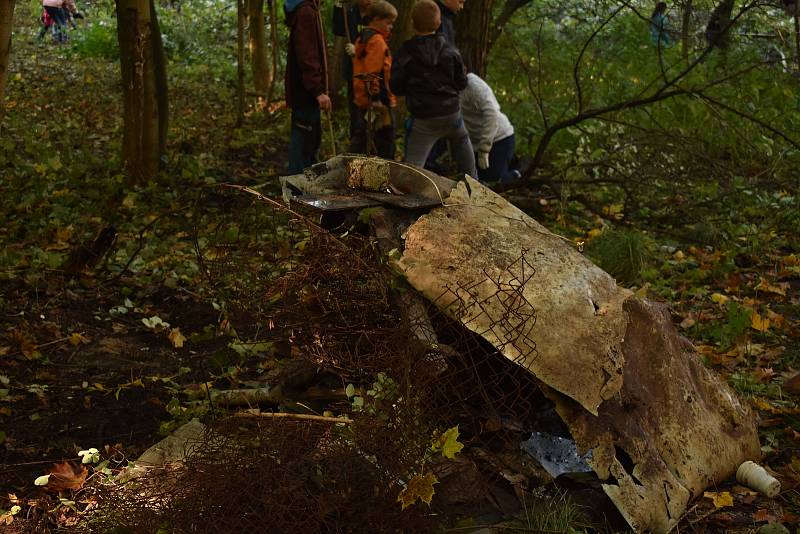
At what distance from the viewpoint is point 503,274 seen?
3.61m

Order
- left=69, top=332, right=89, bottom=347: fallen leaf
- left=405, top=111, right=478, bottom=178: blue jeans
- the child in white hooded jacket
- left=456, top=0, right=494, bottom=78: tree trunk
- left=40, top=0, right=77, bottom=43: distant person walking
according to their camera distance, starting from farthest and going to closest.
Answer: left=40, top=0, right=77, bottom=43: distant person walking, left=456, top=0, right=494, bottom=78: tree trunk, the child in white hooded jacket, left=405, top=111, right=478, bottom=178: blue jeans, left=69, top=332, right=89, bottom=347: fallen leaf

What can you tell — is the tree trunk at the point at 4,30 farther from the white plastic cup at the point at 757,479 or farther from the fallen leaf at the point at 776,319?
the fallen leaf at the point at 776,319

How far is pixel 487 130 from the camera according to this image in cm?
755

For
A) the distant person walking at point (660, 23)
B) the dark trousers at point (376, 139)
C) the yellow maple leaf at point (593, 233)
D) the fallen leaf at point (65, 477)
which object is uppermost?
the distant person walking at point (660, 23)

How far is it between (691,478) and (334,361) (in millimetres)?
1591

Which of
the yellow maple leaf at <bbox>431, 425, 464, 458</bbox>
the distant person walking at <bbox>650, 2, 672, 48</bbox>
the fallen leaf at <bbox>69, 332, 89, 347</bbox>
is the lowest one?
→ the fallen leaf at <bbox>69, 332, 89, 347</bbox>

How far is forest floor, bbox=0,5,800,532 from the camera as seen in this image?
3.91 meters

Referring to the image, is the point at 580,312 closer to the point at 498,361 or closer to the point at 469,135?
the point at 498,361

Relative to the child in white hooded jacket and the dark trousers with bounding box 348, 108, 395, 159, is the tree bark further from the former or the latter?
the dark trousers with bounding box 348, 108, 395, 159

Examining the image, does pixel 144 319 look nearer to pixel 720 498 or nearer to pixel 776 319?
pixel 720 498

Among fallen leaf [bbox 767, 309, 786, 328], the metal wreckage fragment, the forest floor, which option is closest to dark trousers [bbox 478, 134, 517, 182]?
the forest floor

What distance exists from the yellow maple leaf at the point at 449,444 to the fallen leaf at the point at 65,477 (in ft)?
5.01

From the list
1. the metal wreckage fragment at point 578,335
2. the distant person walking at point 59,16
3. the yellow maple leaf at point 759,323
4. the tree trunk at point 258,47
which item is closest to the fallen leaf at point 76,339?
the metal wreckage fragment at point 578,335

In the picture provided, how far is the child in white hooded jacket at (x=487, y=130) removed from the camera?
7.50 metres
